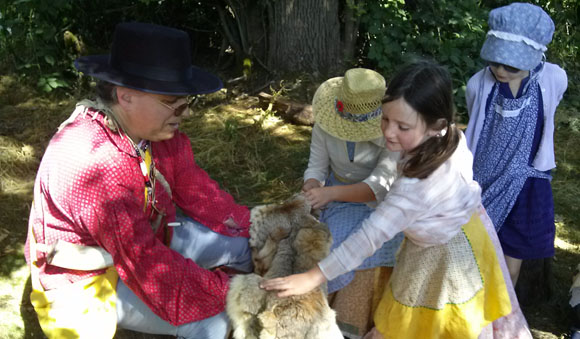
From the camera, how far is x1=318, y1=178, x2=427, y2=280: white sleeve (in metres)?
1.99

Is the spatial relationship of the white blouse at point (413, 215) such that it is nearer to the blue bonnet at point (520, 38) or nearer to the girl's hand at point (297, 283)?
the girl's hand at point (297, 283)

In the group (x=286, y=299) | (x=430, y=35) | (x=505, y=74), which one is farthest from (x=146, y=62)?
(x=430, y=35)

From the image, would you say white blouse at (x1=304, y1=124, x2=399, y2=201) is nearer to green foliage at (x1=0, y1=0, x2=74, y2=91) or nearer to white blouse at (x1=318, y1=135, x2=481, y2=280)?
white blouse at (x1=318, y1=135, x2=481, y2=280)

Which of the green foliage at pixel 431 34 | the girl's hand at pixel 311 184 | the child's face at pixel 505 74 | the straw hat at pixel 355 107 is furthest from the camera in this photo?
the green foliage at pixel 431 34

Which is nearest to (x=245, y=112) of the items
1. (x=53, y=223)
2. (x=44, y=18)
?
(x=44, y=18)

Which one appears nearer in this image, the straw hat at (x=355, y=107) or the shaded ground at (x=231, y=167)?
the straw hat at (x=355, y=107)

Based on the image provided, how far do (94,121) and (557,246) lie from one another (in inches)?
124

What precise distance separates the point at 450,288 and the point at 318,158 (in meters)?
1.00

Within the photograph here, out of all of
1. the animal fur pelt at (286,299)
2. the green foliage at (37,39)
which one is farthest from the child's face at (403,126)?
the green foliage at (37,39)

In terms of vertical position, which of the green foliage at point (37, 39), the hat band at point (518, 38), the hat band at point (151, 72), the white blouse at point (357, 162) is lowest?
A: the green foliage at point (37, 39)

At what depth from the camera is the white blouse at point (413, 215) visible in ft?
6.53

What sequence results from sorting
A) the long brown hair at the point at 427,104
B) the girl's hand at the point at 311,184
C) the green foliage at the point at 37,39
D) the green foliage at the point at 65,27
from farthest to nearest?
the green foliage at the point at 65,27 → the green foliage at the point at 37,39 → the girl's hand at the point at 311,184 → the long brown hair at the point at 427,104

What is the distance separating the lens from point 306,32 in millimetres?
5492

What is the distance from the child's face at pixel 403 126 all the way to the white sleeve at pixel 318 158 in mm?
719
